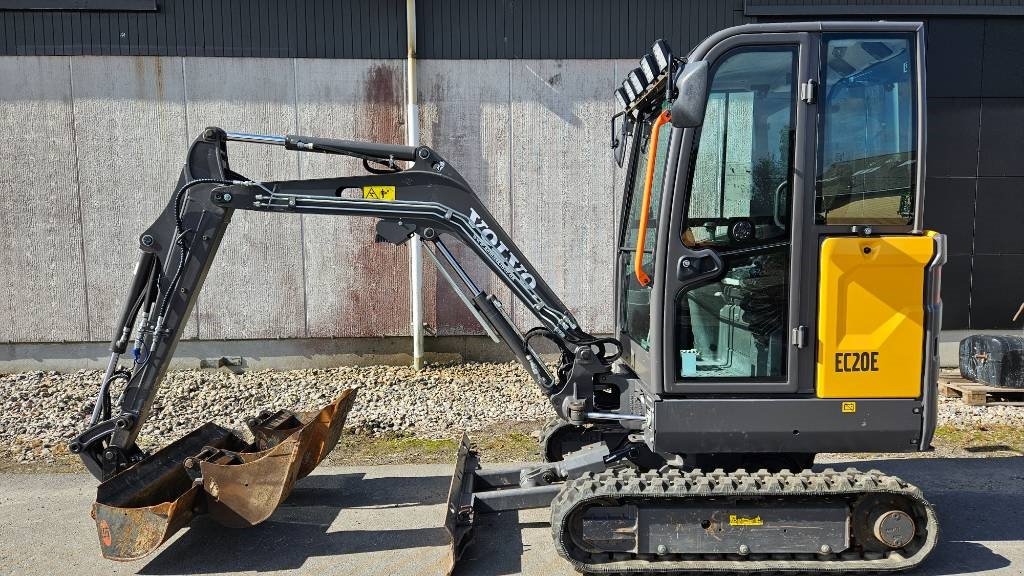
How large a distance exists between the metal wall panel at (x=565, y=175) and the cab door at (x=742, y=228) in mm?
4563

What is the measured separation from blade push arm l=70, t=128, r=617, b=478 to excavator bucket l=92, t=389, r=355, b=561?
25cm

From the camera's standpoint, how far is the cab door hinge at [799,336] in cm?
371

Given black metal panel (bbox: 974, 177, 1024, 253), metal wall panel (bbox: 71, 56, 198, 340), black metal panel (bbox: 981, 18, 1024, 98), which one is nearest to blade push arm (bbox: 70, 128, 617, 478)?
metal wall panel (bbox: 71, 56, 198, 340)

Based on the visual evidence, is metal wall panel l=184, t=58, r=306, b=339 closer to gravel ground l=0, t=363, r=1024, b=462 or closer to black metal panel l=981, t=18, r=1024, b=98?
gravel ground l=0, t=363, r=1024, b=462

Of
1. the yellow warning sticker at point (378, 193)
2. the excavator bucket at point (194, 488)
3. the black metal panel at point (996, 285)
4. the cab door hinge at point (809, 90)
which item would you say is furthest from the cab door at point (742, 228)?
the black metal panel at point (996, 285)

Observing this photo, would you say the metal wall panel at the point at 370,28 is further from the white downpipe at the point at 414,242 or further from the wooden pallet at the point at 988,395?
the wooden pallet at the point at 988,395

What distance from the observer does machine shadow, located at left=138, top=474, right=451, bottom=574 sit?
13.4 ft

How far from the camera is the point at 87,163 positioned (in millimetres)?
8141

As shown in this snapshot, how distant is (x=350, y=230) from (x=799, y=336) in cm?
586

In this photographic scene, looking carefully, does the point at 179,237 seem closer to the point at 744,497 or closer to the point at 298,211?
the point at 298,211

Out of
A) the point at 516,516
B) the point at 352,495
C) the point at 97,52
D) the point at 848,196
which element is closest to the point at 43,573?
the point at 352,495

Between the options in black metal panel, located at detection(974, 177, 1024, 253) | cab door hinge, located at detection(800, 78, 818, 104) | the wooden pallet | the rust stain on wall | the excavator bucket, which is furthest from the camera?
black metal panel, located at detection(974, 177, 1024, 253)

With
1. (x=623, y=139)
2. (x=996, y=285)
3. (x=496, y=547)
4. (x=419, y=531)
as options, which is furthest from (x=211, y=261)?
(x=996, y=285)

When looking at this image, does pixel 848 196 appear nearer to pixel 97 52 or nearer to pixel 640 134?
pixel 640 134
